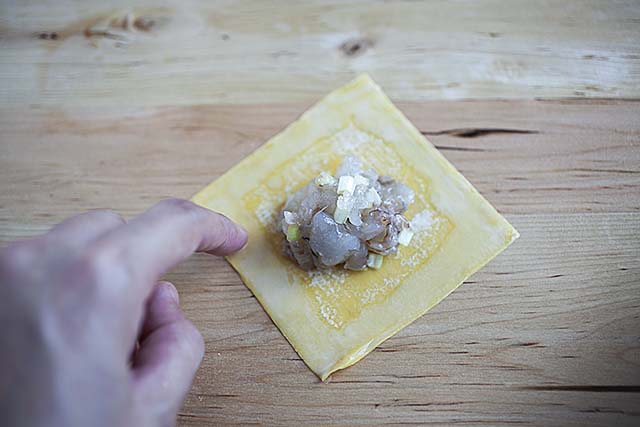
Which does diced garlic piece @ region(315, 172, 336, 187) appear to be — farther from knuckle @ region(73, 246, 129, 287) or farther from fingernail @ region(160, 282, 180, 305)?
knuckle @ region(73, 246, 129, 287)

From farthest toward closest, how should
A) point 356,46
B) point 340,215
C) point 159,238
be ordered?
point 356,46 → point 340,215 → point 159,238

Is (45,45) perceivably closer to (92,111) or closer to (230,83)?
(92,111)

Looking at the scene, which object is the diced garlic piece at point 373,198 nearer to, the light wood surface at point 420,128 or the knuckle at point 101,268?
the light wood surface at point 420,128

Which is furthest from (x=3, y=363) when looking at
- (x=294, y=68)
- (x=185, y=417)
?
(x=294, y=68)

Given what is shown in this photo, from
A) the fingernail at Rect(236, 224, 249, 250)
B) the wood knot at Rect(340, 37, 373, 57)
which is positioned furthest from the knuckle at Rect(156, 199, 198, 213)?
the wood knot at Rect(340, 37, 373, 57)

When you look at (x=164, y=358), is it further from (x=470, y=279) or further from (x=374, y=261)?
(x=470, y=279)

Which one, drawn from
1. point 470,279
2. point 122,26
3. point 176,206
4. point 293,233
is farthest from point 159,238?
point 122,26
